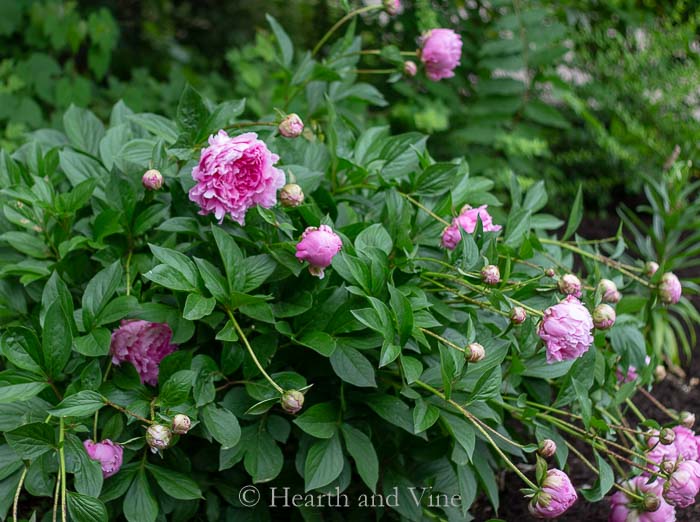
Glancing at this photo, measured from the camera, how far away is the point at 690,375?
243 centimetres

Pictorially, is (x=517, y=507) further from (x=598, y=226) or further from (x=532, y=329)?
(x=598, y=226)

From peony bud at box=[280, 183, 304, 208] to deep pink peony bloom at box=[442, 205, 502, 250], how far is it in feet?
Result: 0.97

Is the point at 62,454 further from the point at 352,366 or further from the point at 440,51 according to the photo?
the point at 440,51

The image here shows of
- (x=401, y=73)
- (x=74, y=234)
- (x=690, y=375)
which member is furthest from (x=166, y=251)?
(x=690, y=375)

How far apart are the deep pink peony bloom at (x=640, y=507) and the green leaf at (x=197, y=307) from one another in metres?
0.80

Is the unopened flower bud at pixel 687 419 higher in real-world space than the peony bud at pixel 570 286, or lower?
lower

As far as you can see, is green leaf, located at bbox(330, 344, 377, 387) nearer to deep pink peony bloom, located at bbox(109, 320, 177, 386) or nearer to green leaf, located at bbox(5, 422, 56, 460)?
deep pink peony bloom, located at bbox(109, 320, 177, 386)

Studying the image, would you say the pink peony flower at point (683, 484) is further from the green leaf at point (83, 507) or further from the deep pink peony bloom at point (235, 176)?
the green leaf at point (83, 507)

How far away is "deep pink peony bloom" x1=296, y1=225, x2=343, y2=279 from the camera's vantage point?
130 cm

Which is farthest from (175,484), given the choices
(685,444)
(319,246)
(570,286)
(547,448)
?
(685,444)

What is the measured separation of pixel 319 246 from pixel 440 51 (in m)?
0.67

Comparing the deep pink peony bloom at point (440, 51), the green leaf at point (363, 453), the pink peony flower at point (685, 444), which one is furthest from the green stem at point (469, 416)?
the deep pink peony bloom at point (440, 51)

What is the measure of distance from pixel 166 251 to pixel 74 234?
13.0 inches

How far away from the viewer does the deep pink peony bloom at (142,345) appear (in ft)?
4.68
